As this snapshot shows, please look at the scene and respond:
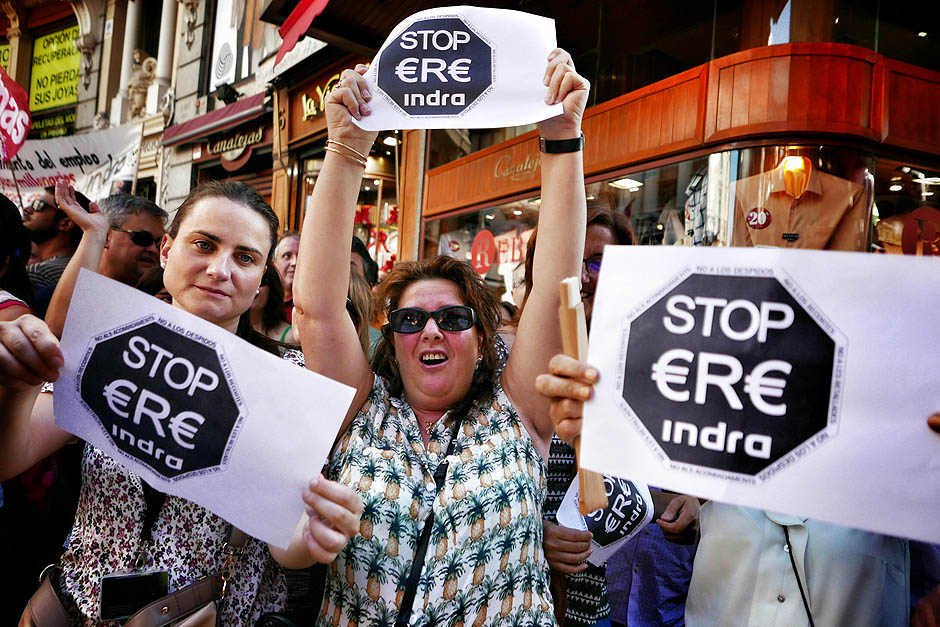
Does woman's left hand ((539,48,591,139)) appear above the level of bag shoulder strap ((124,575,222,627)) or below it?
above

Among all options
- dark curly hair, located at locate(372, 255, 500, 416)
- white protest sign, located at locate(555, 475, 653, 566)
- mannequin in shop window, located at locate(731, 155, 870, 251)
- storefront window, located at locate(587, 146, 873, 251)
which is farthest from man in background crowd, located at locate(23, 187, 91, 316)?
mannequin in shop window, located at locate(731, 155, 870, 251)

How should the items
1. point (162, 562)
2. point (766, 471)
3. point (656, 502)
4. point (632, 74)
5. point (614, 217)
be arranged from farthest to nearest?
point (632, 74) → point (614, 217) → point (656, 502) → point (162, 562) → point (766, 471)

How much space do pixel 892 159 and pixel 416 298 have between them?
4.71m

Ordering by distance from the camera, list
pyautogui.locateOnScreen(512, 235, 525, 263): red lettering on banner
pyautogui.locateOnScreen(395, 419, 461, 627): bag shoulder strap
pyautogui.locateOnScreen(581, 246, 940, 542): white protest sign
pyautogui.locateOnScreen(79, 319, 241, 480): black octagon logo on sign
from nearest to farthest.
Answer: pyautogui.locateOnScreen(581, 246, 940, 542): white protest sign
pyautogui.locateOnScreen(79, 319, 241, 480): black octagon logo on sign
pyautogui.locateOnScreen(395, 419, 461, 627): bag shoulder strap
pyautogui.locateOnScreen(512, 235, 525, 263): red lettering on banner

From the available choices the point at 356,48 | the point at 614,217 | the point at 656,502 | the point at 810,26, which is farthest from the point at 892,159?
the point at 356,48

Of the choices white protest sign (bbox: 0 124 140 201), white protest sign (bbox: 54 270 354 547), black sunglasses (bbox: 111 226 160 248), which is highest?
white protest sign (bbox: 0 124 140 201)

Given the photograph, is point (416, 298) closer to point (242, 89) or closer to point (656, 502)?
point (656, 502)

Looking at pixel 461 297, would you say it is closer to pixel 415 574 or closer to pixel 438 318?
pixel 438 318

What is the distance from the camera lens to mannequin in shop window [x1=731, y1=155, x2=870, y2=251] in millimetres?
4527

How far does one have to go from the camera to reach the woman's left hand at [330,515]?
1190 millimetres

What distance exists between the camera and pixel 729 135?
15.2ft

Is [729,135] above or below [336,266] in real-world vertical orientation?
above

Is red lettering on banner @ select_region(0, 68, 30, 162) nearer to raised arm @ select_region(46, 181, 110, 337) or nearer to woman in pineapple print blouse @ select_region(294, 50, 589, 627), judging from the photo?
raised arm @ select_region(46, 181, 110, 337)

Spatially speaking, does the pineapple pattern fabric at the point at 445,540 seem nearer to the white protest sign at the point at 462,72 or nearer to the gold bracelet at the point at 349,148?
the gold bracelet at the point at 349,148
